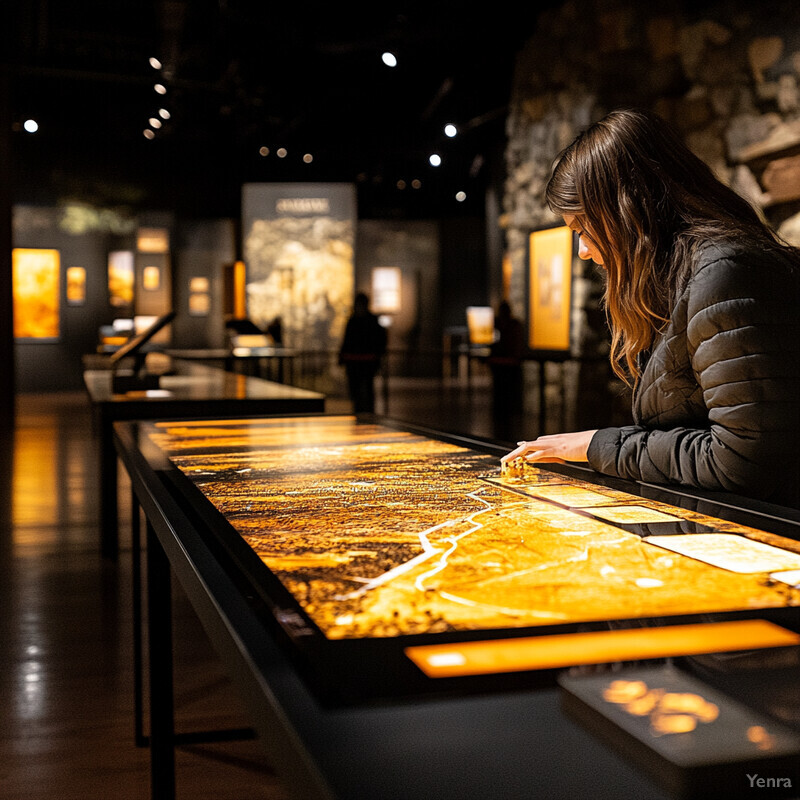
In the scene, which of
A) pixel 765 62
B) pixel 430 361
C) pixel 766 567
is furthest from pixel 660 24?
pixel 430 361

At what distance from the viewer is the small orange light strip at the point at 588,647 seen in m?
0.89

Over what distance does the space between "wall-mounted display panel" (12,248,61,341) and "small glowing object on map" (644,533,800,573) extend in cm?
1841

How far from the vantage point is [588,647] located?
3.05 feet

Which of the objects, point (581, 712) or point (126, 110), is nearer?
point (581, 712)

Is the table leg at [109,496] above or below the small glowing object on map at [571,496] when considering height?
below

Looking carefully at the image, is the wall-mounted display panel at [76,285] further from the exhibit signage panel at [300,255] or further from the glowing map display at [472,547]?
the glowing map display at [472,547]

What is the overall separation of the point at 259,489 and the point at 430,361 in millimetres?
19880

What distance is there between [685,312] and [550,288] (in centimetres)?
793

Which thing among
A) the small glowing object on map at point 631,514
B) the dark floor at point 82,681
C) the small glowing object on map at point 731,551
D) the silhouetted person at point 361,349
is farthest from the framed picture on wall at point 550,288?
the small glowing object on map at point 731,551

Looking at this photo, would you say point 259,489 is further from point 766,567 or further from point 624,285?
point 766,567

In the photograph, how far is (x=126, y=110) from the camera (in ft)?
57.1

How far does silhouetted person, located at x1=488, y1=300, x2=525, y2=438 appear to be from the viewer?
10.2 metres

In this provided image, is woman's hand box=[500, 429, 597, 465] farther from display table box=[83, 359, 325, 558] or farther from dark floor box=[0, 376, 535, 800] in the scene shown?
display table box=[83, 359, 325, 558]

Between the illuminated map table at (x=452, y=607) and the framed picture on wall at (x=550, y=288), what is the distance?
7.27 meters
